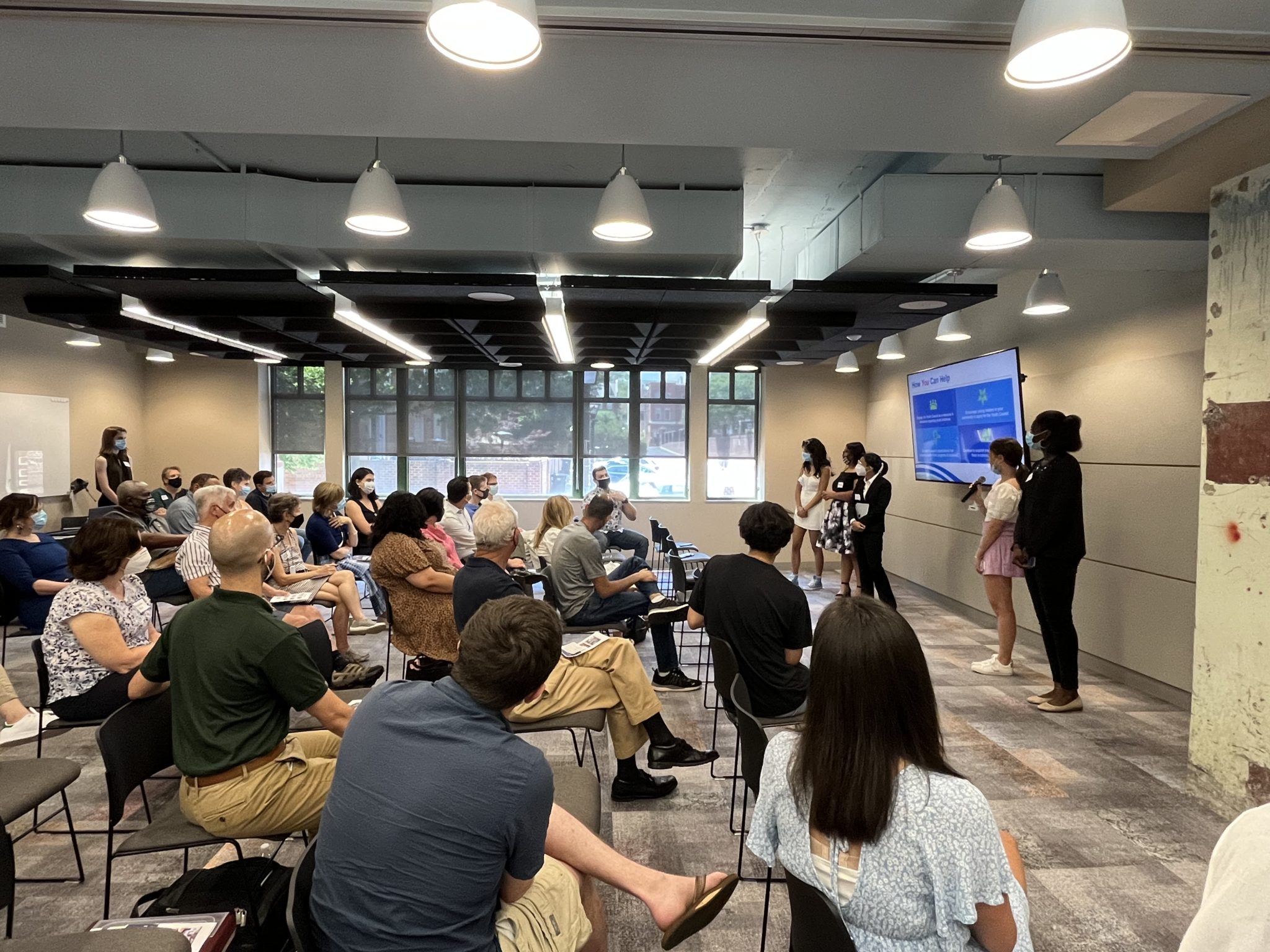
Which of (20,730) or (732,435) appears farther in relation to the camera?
(732,435)

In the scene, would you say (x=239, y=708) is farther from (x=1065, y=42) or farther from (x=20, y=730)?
(x=1065, y=42)

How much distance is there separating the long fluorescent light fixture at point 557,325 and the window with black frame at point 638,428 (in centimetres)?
206

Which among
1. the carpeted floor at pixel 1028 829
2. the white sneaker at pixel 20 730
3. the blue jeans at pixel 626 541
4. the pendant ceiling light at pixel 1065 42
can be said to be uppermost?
the pendant ceiling light at pixel 1065 42

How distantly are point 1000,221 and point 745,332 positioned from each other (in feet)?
10.8

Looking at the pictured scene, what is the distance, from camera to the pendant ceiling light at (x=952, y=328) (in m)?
6.35

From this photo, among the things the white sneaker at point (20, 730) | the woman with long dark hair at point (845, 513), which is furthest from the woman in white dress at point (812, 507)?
the white sneaker at point (20, 730)

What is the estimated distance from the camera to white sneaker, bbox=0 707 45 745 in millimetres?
3133

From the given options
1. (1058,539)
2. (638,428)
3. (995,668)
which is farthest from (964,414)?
(638,428)

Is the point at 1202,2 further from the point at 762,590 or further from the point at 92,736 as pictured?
the point at 92,736

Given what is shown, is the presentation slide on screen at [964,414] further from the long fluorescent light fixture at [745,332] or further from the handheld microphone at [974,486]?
the long fluorescent light fixture at [745,332]

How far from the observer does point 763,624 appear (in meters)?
2.98

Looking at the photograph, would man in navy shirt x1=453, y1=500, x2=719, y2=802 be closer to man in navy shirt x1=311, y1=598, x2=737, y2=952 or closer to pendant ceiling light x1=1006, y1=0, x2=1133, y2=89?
man in navy shirt x1=311, y1=598, x2=737, y2=952

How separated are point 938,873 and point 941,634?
564 cm

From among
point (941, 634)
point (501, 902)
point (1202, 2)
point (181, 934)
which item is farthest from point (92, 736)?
point (941, 634)
